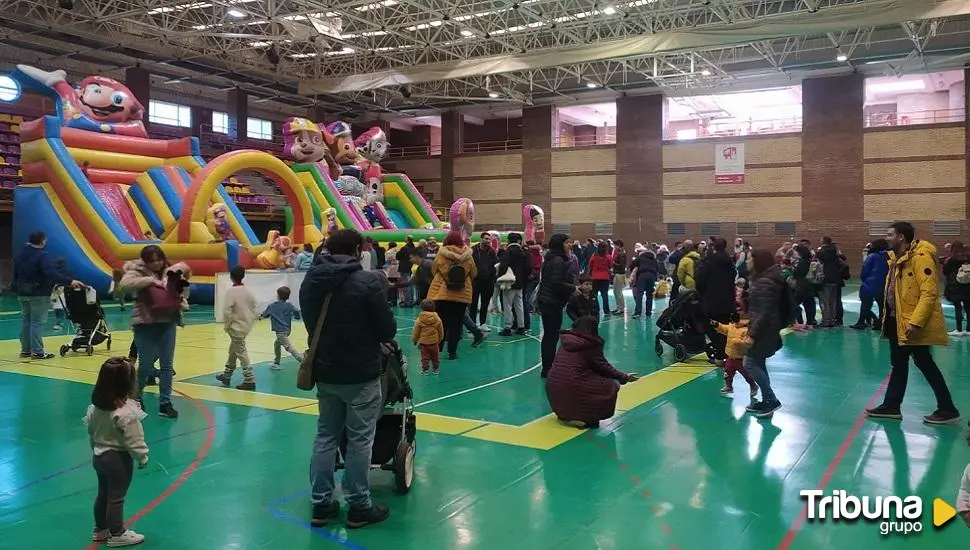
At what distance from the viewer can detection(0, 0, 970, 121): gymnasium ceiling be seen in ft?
65.8

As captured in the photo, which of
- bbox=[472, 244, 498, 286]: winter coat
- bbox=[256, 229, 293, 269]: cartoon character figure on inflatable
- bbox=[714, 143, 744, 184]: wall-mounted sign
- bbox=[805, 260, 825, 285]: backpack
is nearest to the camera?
bbox=[472, 244, 498, 286]: winter coat

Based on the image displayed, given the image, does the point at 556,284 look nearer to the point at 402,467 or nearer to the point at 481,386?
the point at 481,386

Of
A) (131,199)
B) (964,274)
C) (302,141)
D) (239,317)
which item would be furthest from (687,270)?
(302,141)

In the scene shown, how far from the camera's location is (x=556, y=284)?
727 cm

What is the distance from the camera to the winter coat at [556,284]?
723 cm

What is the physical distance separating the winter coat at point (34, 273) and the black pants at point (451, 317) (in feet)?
14.3

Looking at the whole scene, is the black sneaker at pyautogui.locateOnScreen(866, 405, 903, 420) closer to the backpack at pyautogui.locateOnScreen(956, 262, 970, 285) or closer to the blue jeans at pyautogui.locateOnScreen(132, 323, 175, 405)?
the backpack at pyautogui.locateOnScreen(956, 262, 970, 285)

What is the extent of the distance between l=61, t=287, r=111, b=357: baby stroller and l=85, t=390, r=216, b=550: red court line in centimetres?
351

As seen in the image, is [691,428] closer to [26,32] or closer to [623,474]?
[623,474]

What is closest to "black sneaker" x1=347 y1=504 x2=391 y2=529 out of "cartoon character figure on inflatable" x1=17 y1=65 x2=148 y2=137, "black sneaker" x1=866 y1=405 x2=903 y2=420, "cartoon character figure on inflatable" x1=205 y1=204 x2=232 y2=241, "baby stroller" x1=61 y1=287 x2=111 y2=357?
"black sneaker" x1=866 y1=405 x2=903 y2=420

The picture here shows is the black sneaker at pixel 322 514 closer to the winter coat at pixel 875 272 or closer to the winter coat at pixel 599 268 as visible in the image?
the winter coat at pixel 599 268

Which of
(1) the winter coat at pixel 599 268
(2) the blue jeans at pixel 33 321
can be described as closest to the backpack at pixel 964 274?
(1) the winter coat at pixel 599 268

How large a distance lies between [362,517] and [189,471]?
4.92 ft

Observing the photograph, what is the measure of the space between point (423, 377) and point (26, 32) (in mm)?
21637
